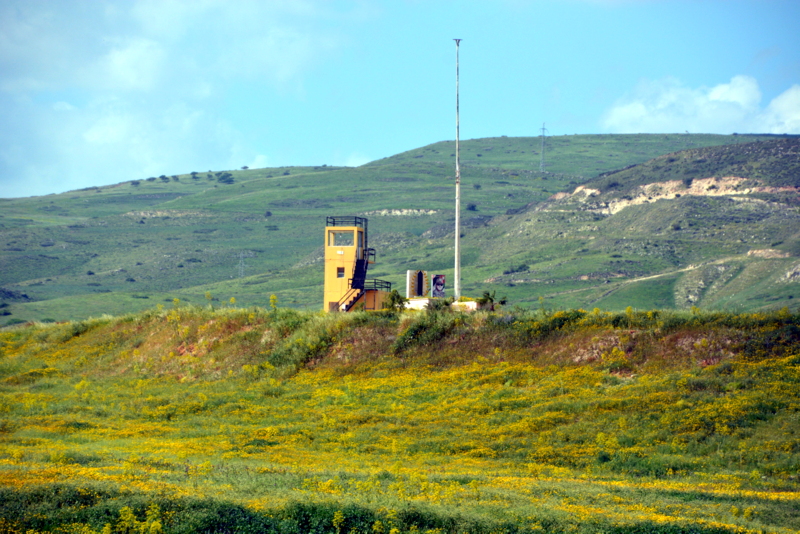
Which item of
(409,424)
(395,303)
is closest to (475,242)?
(395,303)

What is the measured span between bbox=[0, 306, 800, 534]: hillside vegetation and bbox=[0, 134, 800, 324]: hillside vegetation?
4226 centimetres

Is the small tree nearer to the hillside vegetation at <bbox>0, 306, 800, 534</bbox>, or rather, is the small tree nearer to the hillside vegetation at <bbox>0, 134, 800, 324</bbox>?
the hillside vegetation at <bbox>0, 306, 800, 534</bbox>

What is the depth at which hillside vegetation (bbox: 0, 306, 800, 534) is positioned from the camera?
41.0 feet

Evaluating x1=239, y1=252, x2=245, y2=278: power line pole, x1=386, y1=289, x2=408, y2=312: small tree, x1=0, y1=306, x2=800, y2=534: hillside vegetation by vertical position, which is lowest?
x1=0, y1=306, x2=800, y2=534: hillside vegetation

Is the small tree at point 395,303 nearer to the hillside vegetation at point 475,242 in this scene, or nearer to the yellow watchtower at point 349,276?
the yellow watchtower at point 349,276

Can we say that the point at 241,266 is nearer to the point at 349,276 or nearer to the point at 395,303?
the point at 349,276

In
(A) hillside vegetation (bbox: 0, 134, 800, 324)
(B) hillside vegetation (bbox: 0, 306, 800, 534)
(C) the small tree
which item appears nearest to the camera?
(B) hillside vegetation (bbox: 0, 306, 800, 534)

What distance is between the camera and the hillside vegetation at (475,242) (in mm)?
87875

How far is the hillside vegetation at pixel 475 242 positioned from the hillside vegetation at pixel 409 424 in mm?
42260

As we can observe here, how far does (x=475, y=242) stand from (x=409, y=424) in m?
109

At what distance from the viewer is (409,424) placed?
23.6 meters

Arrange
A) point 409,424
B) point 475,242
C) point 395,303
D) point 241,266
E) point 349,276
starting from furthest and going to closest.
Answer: point 241,266, point 475,242, point 349,276, point 395,303, point 409,424

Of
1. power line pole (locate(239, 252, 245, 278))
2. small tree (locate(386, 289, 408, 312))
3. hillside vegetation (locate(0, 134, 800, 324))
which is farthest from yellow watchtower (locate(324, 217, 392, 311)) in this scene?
power line pole (locate(239, 252, 245, 278))

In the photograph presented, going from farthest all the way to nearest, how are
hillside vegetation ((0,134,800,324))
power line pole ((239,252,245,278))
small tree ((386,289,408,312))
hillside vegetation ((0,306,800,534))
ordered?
power line pole ((239,252,245,278)) → hillside vegetation ((0,134,800,324)) → small tree ((386,289,408,312)) → hillside vegetation ((0,306,800,534))
